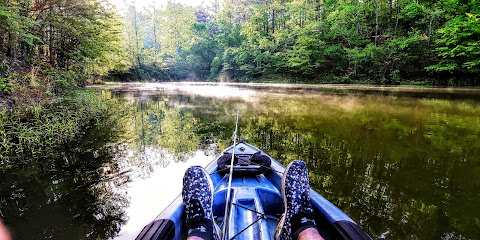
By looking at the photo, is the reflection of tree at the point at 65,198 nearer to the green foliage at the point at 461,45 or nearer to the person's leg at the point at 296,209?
the person's leg at the point at 296,209

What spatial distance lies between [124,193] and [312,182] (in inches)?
99.5

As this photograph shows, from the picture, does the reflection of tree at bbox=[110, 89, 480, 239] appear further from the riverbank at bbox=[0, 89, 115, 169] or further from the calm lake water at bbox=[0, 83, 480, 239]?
the riverbank at bbox=[0, 89, 115, 169]

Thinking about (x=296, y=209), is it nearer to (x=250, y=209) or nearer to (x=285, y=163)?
(x=250, y=209)

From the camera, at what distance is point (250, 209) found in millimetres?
1793

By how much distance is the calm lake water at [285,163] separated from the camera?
2170mm

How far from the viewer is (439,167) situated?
3.37m

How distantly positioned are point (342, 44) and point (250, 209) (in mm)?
22252

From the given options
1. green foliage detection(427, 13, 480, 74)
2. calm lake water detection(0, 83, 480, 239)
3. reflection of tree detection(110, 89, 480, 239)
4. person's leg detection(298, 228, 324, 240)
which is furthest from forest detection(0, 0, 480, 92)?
person's leg detection(298, 228, 324, 240)

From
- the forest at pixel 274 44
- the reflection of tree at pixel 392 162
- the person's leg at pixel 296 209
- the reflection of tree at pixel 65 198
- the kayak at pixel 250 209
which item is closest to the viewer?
the kayak at pixel 250 209

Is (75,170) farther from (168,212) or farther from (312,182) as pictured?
(312,182)

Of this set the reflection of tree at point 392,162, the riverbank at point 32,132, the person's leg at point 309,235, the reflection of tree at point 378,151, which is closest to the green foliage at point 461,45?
the reflection of tree at point 378,151

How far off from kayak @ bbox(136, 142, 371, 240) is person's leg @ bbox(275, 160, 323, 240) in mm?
108

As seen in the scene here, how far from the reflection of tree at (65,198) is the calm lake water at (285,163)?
11mm

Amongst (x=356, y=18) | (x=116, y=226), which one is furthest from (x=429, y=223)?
(x=356, y=18)
